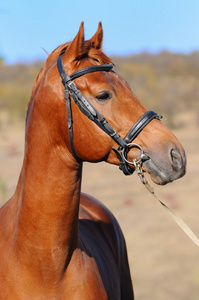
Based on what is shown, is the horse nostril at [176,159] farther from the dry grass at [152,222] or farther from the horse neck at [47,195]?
the dry grass at [152,222]

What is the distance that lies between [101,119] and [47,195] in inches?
20.2

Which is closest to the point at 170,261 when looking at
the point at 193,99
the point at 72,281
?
the point at 72,281

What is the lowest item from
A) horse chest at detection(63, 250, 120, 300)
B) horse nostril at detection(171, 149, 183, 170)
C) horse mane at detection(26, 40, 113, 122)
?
horse chest at detection(63, 250, 120, 300)

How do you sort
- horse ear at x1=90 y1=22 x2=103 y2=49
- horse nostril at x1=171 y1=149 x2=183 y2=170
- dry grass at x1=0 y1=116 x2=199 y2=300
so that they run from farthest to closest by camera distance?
dry grass at x1=0 y1=116 x2=199 y2=300 → horse ear at x1=90 y1=22 x2=103 y2=49 → horse nostril at x1=171 y1=149 x2=183 y2=170

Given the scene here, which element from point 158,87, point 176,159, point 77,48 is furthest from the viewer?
point 158,87

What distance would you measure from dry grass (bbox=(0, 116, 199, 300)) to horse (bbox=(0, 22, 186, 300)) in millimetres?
4035

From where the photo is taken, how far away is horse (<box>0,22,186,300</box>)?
7.70 ft

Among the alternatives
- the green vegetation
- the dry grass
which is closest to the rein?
the dry grass

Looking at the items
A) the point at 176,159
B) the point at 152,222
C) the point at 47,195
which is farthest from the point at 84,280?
the point at 152,222

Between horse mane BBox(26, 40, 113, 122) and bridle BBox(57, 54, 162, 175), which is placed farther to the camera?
horse mane BBox(26, 40, 113, 122)

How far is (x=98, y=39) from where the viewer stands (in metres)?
2.60

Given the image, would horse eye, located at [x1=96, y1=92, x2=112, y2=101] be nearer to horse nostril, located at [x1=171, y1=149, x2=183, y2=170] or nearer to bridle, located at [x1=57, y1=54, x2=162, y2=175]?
bridle, located at [x1=57, y1=54, x2=162, y2=175]

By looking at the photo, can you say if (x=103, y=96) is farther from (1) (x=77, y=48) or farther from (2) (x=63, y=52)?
(2) (x=63, y=52)

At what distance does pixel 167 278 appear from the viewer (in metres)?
6.74
